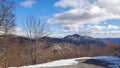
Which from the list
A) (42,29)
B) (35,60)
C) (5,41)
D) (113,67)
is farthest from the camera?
(42,29)

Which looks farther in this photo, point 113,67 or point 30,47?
point 30,47

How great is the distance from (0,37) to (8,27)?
1.78m

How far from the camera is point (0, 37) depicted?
30875 mm

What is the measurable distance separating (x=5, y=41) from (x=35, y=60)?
9.72m

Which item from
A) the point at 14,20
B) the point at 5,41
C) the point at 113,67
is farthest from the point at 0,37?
the point at 113,67

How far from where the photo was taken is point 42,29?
42781 mm

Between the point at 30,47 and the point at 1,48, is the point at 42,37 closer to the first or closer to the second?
the point at 30,47

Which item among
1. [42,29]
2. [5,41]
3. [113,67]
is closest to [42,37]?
[42,29]

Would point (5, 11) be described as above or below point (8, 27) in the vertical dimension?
above

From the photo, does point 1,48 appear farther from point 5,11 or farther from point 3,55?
point 5,11

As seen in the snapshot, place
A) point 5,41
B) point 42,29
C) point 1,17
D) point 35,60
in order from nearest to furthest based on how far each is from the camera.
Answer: point 1,17 → point 5,41 → point 35,60 → point 42,29

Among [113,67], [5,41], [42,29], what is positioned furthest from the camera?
[42,29]

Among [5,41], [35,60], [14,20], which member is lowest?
[35,60]

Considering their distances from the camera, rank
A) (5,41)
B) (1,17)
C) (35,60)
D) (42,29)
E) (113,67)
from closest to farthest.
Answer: (113,67) < (1,17) < (5,41) < (35,60) < (42,29)
